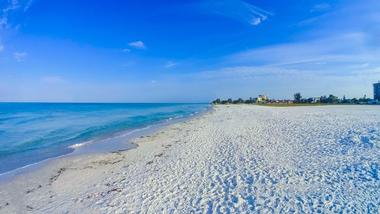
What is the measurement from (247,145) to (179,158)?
3745mm

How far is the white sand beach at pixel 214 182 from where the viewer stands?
18.3 ft

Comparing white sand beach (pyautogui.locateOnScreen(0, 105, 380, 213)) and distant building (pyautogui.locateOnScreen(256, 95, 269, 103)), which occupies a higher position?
distant building (pyautogui.locateOnScreen(256, 95, 269, 103))

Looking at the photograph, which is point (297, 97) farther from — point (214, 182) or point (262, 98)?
point (214, 182)

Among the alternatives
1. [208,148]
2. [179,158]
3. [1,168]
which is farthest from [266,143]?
[1,168]

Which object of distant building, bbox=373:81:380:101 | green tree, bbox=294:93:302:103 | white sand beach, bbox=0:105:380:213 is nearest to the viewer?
white sand beach, bbox=0:105:380:213

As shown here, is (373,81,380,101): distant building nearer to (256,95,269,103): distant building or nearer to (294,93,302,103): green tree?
(294,93,302,103): green tree

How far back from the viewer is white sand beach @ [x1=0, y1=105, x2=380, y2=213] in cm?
558

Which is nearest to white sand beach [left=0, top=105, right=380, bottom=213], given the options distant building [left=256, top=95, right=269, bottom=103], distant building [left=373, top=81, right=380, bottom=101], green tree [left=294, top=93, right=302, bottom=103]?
distant building [left=373, top=81, right=380, bottom=101]

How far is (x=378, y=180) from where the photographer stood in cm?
641

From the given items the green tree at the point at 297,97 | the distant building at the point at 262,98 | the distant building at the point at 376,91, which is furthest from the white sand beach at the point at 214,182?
the distant building at the point at 262,98

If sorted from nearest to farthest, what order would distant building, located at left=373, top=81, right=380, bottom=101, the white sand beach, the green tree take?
the white sand beach
distant building, located at left=373, top=81, right=380, bottom=101
the green tree

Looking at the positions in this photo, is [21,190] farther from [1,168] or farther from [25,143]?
[25,143]

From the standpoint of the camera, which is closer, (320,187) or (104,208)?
(104,208)

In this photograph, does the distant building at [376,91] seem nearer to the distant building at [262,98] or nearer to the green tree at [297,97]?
the green tree at [297,97]
